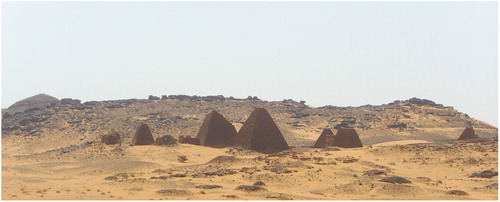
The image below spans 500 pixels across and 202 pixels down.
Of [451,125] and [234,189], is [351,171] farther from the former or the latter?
[451,125]

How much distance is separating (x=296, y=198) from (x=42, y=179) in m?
11.1

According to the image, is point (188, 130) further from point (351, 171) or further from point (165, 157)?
point (351, 171)

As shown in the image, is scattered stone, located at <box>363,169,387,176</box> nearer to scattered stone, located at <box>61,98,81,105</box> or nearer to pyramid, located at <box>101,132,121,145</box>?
pyramid, located at <box>101,132,121,145</box>

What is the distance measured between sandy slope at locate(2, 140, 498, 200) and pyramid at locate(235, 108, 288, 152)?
0.92 meters

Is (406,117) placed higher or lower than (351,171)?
higher

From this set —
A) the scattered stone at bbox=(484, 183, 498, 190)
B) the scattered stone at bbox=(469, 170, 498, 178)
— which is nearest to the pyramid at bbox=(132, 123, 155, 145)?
the scattered stone at bbox=(469, 170, 498, 178)

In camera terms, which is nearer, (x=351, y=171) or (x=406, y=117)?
(x=351, y=171)

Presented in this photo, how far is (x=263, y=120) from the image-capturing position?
3081 cm

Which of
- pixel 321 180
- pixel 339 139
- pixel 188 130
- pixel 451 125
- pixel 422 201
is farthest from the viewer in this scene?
pixel 451 125

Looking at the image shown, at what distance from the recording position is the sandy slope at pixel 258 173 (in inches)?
701

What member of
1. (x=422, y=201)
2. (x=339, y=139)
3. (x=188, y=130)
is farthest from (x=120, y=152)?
(x=188, y=130)

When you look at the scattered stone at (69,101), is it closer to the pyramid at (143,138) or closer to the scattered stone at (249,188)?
the pyramid at (143,138)

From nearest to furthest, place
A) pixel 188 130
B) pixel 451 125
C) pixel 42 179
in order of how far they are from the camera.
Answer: pixel 42 179 < pixel 188 130 < pixel 451 125

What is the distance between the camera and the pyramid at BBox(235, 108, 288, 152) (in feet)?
99.8
